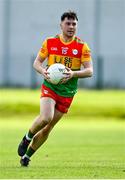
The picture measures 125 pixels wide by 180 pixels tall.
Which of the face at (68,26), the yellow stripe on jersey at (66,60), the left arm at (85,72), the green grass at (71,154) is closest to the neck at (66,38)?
the face at (68,26)

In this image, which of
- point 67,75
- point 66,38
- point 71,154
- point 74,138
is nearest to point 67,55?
point 66,38

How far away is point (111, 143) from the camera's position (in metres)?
21.4

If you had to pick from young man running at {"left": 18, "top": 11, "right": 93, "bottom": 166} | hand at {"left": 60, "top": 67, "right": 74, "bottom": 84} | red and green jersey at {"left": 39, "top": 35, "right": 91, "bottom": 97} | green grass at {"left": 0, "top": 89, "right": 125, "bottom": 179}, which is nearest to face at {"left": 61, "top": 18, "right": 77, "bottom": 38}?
young man running at {"left": 18, "top": 11, "right": 93, "bottom": 166}

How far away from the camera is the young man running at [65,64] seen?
14250mm

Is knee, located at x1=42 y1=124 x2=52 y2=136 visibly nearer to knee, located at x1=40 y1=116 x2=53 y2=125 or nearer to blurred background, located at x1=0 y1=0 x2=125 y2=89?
knee, located at x1=40 y1=116 x2=53 y2=125

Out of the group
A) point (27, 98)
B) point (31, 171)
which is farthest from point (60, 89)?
point (27, 98)

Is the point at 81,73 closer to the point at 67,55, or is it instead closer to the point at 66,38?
the point at 67,55

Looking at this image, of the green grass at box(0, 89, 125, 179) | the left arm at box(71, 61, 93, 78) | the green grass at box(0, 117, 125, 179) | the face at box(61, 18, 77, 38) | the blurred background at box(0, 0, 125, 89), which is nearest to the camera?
the green grass at box(0, 117, 125, 179)

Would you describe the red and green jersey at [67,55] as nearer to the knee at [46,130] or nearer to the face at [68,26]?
the face at [68,26]

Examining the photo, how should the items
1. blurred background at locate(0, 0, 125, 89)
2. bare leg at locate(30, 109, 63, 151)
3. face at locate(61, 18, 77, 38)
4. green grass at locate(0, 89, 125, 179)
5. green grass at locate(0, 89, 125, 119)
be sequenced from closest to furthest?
green grass at locate(0, 89, 125, 179)
face at locate(61, 18, 77, 38)
bare leg at locate(30, 109, 63, 151)
green grass at locate(0, 89, 125, 119)
blurred background at locate(0, 0, 125, 89)

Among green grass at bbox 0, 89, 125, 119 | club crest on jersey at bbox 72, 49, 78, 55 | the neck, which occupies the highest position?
the neck

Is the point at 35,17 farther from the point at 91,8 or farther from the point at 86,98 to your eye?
the point at 86,98

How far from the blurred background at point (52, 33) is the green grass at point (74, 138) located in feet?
8.69

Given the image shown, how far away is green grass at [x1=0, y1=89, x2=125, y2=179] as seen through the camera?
13.6 metres
